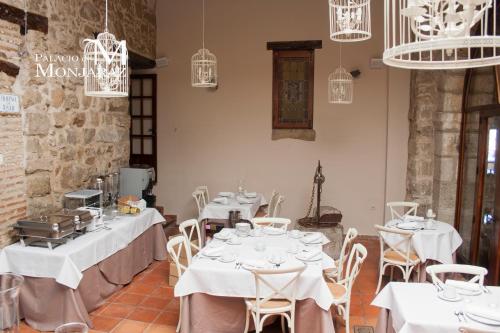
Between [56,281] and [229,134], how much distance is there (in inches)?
165

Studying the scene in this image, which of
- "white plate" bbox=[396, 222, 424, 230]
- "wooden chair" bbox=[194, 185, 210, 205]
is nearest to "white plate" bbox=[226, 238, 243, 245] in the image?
"white plate" bbox=[396, 222, 424, 230]

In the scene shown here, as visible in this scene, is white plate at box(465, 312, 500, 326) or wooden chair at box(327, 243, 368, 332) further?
wooden chair at box(327, 243, 368, 332)

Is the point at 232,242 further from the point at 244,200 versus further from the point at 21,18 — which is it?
the point at 21,18

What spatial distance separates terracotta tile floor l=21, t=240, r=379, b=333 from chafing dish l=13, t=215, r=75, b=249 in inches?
30.2

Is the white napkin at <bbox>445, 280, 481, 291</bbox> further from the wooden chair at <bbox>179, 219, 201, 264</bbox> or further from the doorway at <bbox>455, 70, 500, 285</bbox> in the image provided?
the wooden chair at <bbox>179, 219, 201, 264</bbox>

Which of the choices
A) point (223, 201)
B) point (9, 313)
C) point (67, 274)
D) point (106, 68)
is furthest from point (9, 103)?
point (9, 313)

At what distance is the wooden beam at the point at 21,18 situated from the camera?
12.9 feet

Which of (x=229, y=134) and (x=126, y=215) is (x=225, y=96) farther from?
(x=126, y=215)

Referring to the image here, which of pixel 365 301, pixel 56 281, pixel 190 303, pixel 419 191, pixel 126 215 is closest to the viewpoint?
pixel 190 303

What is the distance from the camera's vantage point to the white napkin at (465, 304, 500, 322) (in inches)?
99.2

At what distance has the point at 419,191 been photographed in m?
6.21

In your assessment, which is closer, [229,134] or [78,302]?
[78,302]

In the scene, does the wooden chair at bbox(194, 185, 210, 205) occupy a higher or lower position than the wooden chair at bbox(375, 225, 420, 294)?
higher

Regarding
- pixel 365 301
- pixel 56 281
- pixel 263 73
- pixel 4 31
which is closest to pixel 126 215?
pixel 56 281
